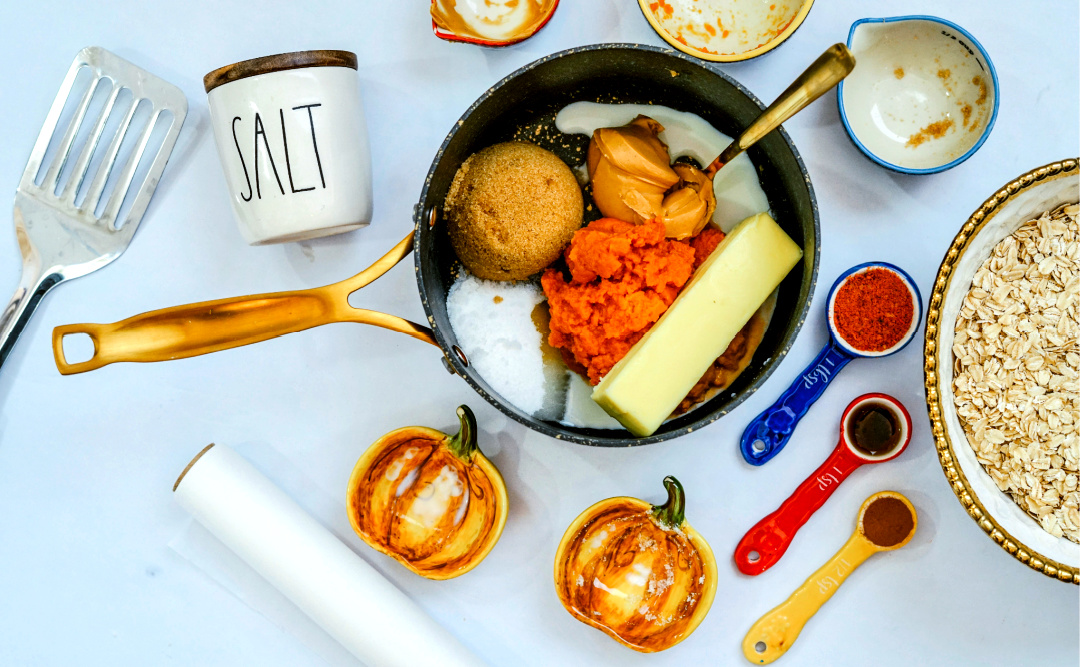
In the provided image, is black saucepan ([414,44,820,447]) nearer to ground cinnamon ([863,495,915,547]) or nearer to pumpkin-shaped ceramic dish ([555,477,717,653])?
pumpkin-shaped ceramic dish ([555,477,717,653])

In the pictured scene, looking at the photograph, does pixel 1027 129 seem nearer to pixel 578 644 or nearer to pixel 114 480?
pixel 578 644

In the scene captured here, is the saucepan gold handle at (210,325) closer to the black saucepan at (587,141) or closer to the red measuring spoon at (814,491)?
the black saucepan at (587,141)

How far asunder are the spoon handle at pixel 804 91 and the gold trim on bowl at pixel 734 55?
0.54 feet

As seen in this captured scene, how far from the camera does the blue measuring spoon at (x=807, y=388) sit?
94 cm

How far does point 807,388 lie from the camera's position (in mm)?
964

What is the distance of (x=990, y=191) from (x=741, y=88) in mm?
471

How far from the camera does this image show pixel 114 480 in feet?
3.48

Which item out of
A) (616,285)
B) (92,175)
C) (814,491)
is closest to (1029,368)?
(814,491)

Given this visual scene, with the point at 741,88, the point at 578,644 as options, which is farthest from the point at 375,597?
the point at 741,88

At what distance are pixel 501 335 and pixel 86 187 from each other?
68 centimetres

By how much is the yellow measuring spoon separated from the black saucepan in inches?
Answer: 11.9

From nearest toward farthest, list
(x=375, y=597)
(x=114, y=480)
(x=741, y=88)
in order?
(x=741, y=88), (x=375, y=597), (x=114, y=480)

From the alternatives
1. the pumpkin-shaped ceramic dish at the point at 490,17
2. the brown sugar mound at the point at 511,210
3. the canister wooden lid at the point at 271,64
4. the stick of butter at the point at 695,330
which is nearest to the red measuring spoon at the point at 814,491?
the stick of butter at the point at 695,330

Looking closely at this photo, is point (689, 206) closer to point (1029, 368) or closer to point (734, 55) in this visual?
point (734, 55)
